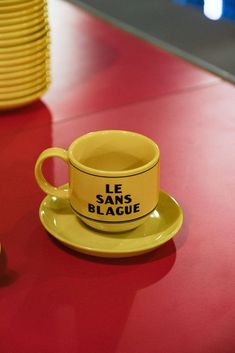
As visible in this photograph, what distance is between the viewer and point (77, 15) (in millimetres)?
1483

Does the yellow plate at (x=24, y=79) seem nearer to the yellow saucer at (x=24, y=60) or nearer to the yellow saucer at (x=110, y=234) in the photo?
the yellow saucer at (x=24, y=60)

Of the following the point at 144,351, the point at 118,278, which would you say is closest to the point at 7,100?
the point at 118,278

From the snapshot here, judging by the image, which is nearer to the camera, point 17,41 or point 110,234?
point 110,234

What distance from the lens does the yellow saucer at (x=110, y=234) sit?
695 mm

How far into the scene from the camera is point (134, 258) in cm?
71

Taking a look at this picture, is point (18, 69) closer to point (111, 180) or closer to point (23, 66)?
point (23, 66)

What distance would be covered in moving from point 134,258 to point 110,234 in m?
0.04

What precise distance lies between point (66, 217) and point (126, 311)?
15 centimetres

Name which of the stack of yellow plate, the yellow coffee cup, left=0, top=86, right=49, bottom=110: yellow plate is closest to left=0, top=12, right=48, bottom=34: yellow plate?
the stack of yellow plate

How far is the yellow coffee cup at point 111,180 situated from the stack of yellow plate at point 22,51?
0.30 m

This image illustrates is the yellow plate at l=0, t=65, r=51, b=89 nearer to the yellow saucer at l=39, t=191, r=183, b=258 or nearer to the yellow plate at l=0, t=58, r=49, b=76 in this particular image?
the yellow plate at l=0, t=58, r=49, b=76

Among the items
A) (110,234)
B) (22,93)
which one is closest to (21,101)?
(22,93)

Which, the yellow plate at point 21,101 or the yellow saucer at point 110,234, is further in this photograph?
the yellow plate at point 21,101

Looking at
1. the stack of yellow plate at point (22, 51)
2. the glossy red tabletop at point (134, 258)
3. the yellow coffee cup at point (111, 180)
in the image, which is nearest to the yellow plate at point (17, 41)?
the stack of yellow plate at point (22, 51)
